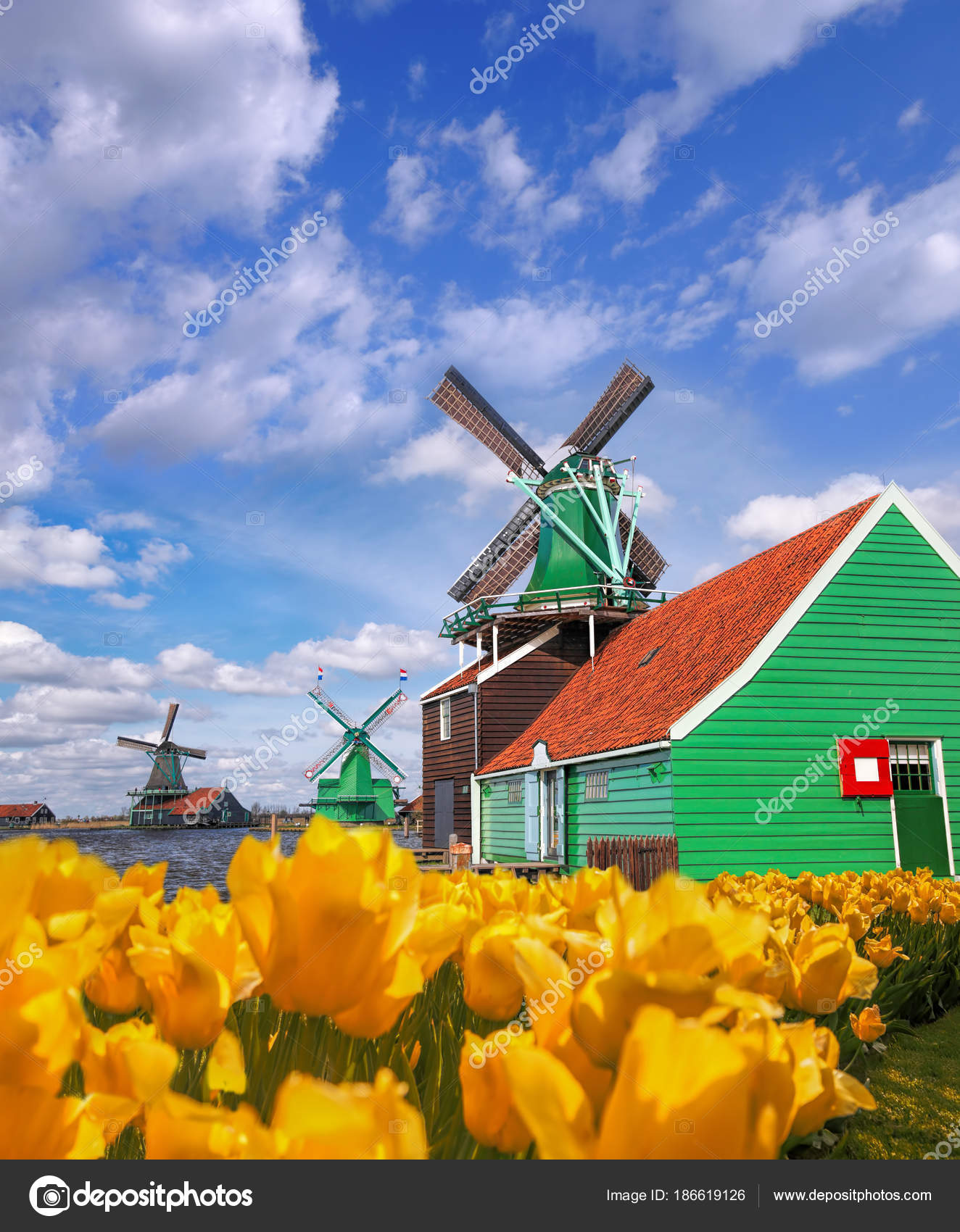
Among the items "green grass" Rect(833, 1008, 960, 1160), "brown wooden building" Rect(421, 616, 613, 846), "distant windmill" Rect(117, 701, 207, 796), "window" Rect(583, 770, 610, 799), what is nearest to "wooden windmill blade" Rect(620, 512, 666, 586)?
"brown wooden building" Rect(421, 616, 613, 846)

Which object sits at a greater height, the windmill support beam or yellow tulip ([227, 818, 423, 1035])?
the windmill support beam

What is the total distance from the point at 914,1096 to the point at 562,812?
10889 millimetres

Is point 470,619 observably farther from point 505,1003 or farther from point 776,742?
point 505,1003

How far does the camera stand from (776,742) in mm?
10984

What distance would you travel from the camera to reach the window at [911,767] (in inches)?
445

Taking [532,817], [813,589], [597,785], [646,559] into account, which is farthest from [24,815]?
[813,589]

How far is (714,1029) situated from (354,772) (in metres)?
48.5

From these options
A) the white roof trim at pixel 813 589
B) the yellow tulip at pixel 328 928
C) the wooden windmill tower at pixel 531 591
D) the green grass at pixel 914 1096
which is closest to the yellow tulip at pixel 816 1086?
the yellow tulip at pixel 328 928

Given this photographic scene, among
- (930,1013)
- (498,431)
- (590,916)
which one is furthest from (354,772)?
(590,916)

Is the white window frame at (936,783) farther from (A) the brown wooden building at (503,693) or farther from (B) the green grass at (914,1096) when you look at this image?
(A) the brown wooden building at (503,693)

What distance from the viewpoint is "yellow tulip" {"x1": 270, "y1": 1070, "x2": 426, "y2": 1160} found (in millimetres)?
447

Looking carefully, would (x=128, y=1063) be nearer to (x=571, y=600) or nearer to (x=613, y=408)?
(x=571, y=600)

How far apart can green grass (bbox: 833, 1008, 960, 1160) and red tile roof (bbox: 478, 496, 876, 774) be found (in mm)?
6134

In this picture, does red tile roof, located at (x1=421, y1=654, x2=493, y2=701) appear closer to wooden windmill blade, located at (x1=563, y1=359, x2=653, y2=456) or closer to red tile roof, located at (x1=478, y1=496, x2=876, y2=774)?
red tile roof, located at (x1=478, y1=496, x2=876, y2=774)
